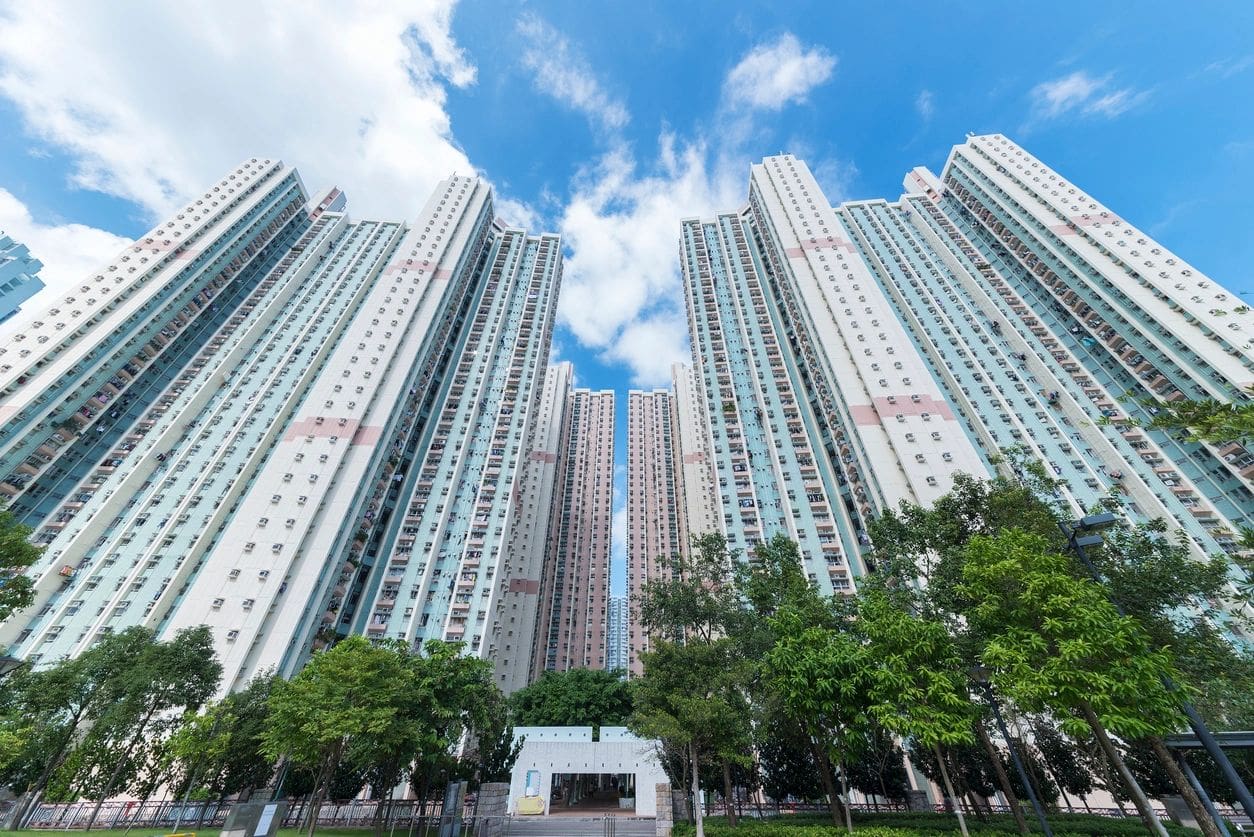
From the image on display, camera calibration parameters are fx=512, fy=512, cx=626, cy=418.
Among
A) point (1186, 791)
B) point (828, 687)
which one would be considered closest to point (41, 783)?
point (828, 687)

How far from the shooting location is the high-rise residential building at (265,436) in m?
38.1

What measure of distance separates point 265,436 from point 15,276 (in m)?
38.9

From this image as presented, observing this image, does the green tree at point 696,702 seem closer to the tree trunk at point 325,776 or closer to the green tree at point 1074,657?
the green tree at point 1074,657

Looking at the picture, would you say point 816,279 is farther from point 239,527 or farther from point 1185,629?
point 239,527

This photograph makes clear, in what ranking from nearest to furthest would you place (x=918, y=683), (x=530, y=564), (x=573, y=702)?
(x=918, y=683)
(x=573, y=702)
(x=530, y=564)

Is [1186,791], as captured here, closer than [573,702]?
Yes

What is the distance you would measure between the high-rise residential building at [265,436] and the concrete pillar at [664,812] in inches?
980

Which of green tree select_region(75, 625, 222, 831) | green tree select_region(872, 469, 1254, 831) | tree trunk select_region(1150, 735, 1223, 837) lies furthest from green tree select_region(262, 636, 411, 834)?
tree trunk select_region(1150, 735, 1223, 837)

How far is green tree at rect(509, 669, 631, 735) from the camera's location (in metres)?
41.3

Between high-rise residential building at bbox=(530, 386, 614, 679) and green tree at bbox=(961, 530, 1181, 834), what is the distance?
2268 inches

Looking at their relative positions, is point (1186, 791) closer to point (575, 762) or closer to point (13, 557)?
point (575, 762)

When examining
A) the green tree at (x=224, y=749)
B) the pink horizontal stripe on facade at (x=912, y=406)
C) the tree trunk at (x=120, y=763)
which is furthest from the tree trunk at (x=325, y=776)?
the pink horizontal stripe on facade at (x=912, y=406)

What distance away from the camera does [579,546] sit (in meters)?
89.8

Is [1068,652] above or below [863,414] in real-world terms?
below
